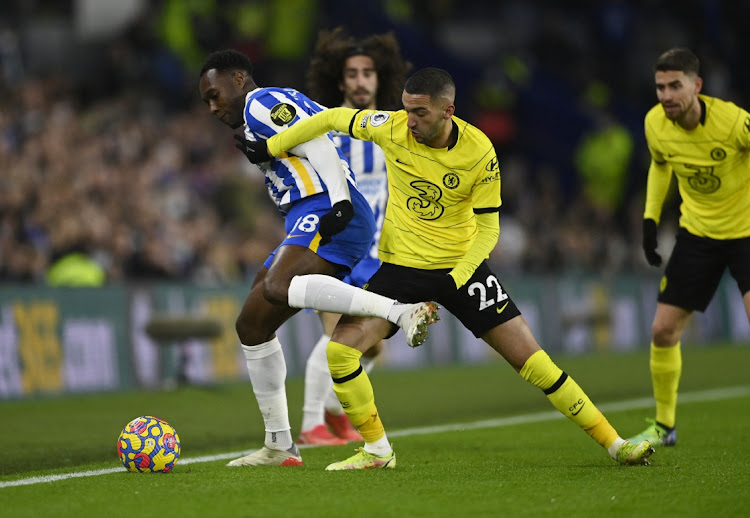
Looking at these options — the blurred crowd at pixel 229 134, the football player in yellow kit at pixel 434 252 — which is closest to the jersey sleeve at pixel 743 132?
the football player in yellow kit at pixel 434 252

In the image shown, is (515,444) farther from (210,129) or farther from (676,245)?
(210,129)

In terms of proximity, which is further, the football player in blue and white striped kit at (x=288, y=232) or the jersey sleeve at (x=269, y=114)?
the jersey sleeve at (x=269, y=114)

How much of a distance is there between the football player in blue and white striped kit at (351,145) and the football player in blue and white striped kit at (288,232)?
55.6 inches

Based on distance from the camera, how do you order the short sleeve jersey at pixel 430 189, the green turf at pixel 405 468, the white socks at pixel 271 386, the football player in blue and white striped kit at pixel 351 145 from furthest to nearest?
the football player in blue and white striped kit at pixel 351 145 → the white socks at pixel 271 386 → the short sleeve jersey at pixel 430 189 → the green turf at pixel 405 468

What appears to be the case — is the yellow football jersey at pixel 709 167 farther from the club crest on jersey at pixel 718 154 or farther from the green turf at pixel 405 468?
the green turf at pixel 405 468

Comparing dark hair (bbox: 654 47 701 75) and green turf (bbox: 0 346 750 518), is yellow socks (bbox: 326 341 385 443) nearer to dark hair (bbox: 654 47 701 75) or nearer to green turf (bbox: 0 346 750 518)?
green turf (bbox: 0 346 750 518)

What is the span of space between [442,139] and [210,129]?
13335 millimetres

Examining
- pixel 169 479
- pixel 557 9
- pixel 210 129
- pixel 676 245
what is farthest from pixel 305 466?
pixel 557 9

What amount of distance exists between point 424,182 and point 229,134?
13119 mm

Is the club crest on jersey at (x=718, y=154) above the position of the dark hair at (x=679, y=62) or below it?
below

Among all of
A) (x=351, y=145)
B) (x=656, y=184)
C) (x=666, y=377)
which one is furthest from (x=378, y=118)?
(x=666, y=377)

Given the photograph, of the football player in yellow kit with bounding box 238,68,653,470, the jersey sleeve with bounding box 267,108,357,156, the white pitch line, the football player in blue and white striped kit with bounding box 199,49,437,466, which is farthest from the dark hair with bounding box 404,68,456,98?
the white pitch line

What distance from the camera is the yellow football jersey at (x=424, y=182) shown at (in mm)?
6586

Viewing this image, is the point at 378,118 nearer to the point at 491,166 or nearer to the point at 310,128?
the point at 310,128
